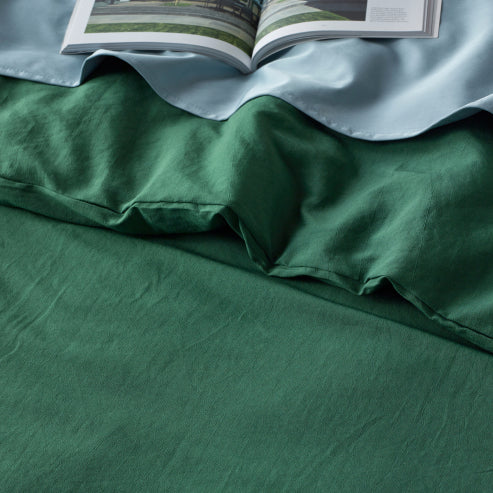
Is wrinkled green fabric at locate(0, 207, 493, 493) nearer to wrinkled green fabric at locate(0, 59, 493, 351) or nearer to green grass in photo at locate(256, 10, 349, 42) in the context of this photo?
wrinkled green fabric at locate(0, 59, 493, 351)

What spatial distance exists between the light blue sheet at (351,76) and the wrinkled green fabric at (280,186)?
3cm

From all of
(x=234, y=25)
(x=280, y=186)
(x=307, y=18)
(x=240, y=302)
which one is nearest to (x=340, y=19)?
(x=307, y=18)

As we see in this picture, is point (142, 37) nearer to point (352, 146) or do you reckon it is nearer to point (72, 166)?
point (72, 166)

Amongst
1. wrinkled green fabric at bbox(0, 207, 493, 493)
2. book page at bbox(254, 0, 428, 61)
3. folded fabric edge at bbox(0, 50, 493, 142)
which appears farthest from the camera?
book page at bbox(254, 0, 428, 61)

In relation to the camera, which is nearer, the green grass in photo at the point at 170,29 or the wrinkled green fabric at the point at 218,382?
the wrinkled green fabric at the point at 218,382

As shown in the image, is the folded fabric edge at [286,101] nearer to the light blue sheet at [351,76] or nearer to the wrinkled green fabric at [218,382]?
the light blue sheet at [351,76]

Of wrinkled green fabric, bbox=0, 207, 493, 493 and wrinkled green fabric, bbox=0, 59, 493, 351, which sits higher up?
wrinkled green fabric, bbox=0, 59, 493, 351

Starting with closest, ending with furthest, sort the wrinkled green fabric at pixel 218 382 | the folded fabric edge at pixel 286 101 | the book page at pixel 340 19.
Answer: the wrinkled green fabric at pixel 218 382
the folded fabric edge at pixel 286 101
the book page at pixel 340 19

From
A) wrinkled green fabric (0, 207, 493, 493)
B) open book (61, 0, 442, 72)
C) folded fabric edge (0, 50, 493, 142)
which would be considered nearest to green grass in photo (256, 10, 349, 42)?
open book (61, 0, 442, 72)

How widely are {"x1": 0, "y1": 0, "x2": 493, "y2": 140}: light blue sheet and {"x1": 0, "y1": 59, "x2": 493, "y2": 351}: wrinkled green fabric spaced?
3 centimetres

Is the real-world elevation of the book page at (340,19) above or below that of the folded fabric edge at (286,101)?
above

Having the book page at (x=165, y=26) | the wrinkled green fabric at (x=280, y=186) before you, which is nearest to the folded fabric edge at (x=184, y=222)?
the wrinkled green fabric at (x=280, y=186)

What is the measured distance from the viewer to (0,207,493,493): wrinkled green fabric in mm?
584

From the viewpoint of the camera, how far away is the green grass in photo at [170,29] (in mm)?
968
